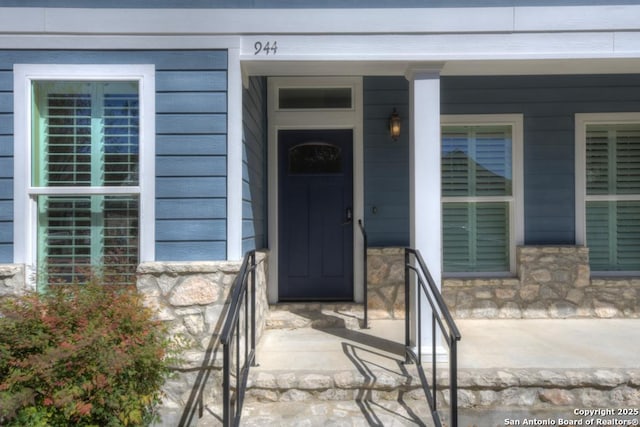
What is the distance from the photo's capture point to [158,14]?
10.1 feet

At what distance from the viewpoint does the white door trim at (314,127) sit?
4.31 m

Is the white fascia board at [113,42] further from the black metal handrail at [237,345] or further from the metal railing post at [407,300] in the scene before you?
the metal railing post at [407,300]

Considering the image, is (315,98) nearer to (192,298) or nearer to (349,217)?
(349,217)

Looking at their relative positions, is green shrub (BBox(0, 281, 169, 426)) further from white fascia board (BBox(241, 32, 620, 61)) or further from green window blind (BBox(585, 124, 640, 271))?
green window blind (BBox(585, 124, 640, 271))

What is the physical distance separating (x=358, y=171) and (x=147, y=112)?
6.51ft

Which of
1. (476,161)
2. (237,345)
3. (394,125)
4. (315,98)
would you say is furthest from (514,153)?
(237,345)

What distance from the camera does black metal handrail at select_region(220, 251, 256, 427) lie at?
7.34ft

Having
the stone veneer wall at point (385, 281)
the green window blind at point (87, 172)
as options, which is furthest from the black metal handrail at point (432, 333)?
the green window blind at point (87, 172)

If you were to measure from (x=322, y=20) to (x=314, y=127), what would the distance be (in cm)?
133

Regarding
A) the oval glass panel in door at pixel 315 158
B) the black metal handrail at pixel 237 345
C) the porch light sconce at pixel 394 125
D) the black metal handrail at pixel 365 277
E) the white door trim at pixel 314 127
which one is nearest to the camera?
the black metal handrail at pixel 237 345

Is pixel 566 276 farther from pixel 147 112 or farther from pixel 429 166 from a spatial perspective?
pixel 147 112

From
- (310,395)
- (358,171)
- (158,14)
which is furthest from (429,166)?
(158,14)

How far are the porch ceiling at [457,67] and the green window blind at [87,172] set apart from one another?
971 mm

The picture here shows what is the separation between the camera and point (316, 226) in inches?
173
